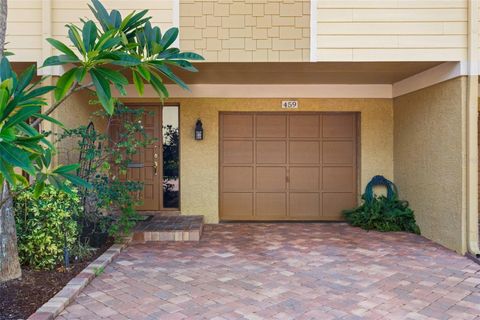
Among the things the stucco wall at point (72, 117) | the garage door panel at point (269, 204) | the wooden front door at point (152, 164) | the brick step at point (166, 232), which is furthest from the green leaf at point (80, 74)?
the garage door panel at point (269, 204)

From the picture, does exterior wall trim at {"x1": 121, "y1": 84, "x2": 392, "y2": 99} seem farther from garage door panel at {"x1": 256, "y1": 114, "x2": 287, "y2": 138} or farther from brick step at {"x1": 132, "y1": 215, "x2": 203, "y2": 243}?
brick step at {"x1": 132, "y1": 215, "x2": 203, "y2": 243}

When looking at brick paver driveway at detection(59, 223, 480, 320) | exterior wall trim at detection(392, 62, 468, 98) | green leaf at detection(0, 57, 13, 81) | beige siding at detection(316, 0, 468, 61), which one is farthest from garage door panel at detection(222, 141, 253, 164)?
green leaf at detection(0, 57, 13, 81)

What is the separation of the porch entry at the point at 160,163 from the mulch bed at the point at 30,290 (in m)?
3.04

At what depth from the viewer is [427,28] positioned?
5.60 meters

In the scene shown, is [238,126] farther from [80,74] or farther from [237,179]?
[80,74]

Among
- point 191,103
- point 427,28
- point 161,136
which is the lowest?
point 161,136

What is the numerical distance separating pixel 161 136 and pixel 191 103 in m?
0.90

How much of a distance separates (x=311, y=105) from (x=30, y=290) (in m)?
5.75

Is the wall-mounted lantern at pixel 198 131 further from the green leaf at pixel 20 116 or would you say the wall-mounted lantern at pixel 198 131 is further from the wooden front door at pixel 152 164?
the green leaf at pixel 20 116

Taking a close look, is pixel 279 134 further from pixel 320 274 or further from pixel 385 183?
pixel 320 274

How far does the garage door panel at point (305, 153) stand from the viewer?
26.5 ft

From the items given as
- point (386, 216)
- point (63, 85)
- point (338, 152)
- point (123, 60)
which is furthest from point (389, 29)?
point (63, 85)

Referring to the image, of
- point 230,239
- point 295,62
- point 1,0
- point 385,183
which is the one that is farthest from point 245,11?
point 385,183

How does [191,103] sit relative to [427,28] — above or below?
below
